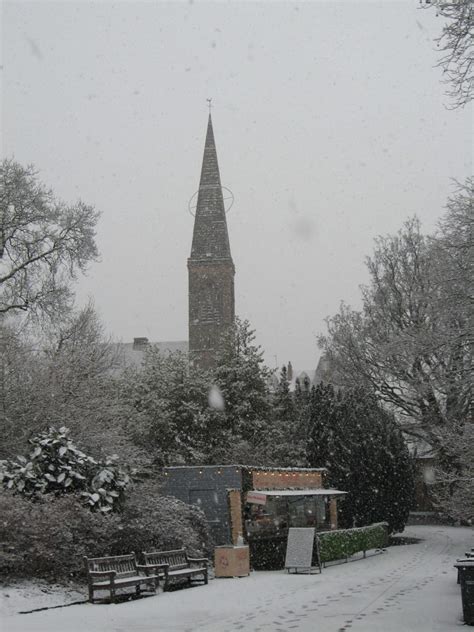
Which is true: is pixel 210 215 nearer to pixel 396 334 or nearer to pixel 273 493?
pixel 396 334

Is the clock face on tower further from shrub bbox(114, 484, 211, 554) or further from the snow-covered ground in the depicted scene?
the snow-covered ground

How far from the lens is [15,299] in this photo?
968 inches

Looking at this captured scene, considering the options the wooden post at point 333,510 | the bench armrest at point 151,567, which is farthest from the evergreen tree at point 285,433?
the bench armrest at point 151,567

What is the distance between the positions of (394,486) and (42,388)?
1433cm

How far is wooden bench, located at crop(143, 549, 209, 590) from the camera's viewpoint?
14667 mm

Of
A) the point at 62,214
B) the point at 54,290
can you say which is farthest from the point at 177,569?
the point at 62,214

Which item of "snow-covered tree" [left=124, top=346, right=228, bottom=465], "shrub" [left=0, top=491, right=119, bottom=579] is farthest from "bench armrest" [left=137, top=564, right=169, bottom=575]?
"snow-covered tree" [left=124, top=346, right=228, bottom=465]

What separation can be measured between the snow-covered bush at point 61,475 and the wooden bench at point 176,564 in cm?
131

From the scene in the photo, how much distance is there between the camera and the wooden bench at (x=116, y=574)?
12719mm

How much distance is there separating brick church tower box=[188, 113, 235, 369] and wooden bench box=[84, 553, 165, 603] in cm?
5217

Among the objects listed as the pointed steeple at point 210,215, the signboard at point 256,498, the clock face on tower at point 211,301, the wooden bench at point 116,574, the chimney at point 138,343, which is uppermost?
the pointed steeple at point 210,215

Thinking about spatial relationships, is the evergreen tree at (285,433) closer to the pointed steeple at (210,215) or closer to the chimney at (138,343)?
the pointed steeple at (210,215)

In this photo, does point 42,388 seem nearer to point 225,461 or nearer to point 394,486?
point 225,461

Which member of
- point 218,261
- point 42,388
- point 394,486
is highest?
point 218,261
